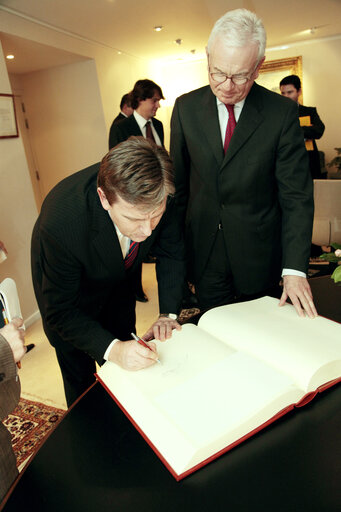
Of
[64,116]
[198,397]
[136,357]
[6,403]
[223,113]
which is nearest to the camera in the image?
[198,397]

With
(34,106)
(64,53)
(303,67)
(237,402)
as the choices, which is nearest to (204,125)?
(237,402)

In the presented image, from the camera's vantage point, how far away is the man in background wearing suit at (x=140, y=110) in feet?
12.2

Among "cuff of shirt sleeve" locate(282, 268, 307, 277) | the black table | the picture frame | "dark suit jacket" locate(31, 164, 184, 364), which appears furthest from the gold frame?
the black table

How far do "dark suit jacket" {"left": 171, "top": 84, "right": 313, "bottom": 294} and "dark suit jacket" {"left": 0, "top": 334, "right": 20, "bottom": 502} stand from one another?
0.93 m

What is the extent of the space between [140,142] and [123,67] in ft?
18.5

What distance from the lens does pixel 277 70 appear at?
275 inches

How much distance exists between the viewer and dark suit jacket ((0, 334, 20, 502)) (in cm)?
94

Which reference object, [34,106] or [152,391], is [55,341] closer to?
[152,391]

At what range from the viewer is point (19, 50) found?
430 centimetres

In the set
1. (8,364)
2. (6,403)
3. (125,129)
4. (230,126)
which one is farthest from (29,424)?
(125,129)

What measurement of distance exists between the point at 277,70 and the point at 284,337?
23.6ft

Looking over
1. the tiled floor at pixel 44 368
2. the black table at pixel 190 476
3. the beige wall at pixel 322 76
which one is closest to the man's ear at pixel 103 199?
the black table at pixel 190 476

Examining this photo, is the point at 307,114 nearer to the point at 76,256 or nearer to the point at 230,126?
the point at 230,126

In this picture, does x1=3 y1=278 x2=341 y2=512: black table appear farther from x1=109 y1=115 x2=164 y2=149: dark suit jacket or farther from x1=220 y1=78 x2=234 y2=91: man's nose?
x1=109 y1=115 x2=164 y2=149: dark suit jacket
